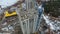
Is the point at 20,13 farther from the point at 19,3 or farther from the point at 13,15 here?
the point at 19,3

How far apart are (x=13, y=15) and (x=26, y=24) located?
736 mm

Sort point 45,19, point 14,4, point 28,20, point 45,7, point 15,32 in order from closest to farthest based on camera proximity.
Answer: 1. point 28,20
2. point 15,32
3. point 45,19
4. point 45,7
5. point 14,4

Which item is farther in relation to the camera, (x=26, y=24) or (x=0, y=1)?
(x=0, y=1)

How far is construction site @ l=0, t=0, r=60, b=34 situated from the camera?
2.85 m

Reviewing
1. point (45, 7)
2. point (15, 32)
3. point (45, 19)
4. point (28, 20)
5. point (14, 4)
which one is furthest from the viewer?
point (14, 4)

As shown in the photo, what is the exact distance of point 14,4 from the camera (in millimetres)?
3852

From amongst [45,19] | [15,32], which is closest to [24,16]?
[15,32]

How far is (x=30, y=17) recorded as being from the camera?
283 centimetres

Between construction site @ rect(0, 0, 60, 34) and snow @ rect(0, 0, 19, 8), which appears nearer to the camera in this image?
construction site @ rect(0, 0, 60, 34)

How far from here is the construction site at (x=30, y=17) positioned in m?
2.85

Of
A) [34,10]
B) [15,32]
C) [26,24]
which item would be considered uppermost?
[34,10]

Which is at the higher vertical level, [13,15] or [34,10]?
[34,10]

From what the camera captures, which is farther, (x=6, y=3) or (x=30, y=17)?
(x=6, y=3)

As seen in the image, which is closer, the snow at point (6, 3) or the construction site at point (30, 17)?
the construction site at point (30, 17)
